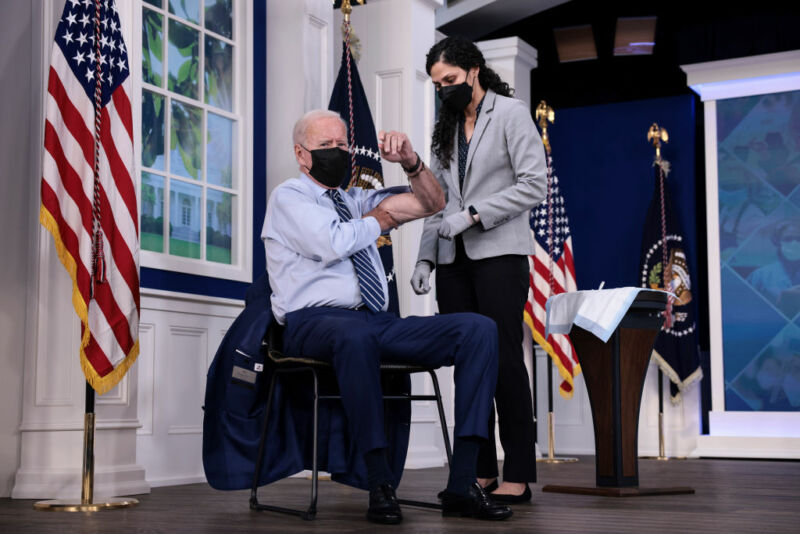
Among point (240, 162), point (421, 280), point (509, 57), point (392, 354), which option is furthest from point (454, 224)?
point (509, 57)

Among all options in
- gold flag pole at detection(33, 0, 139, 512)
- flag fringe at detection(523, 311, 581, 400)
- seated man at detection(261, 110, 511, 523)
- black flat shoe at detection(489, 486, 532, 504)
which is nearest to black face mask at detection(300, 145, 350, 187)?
seated man at detection(261, 110, 511, 523)

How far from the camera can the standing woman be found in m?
2.88

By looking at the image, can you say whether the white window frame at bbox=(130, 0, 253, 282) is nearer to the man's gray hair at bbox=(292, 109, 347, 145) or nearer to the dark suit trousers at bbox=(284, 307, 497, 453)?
the man's gray hair at bbox=(292, 109, 347, 145)

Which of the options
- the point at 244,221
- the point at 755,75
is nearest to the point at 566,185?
the point at 755,75

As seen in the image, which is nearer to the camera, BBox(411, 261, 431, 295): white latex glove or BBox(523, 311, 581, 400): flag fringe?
BBox(411, 261, 431, 295): white latex glove

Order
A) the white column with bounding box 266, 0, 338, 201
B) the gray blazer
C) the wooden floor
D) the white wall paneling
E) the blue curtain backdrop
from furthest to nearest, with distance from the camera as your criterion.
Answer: the blue curtain backdrop, the white column with bounding box 266, 0, 338, 201, the white wall paneling, the gray blazer, the wooden floor

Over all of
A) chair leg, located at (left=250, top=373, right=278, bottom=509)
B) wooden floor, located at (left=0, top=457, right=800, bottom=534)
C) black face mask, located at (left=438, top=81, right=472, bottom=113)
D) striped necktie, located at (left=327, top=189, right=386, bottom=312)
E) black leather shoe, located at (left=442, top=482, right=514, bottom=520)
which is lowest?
wooden floor, located at (left=0, top=457, right=800, bottom=534)

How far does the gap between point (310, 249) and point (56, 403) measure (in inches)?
48.0

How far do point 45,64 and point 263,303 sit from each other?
133 cm

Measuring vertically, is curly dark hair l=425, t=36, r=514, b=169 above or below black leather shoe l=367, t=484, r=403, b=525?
above

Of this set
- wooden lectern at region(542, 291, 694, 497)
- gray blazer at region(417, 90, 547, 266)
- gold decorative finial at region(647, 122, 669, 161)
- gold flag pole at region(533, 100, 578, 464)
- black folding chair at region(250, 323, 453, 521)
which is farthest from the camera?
gold decorative finial at region(647, 122, 669, 161)

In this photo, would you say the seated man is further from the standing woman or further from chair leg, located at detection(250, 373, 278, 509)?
the standing woman

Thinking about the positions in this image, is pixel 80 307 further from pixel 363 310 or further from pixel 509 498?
pixel 509 498

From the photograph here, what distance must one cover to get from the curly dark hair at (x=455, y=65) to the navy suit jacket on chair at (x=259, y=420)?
0.71 m
